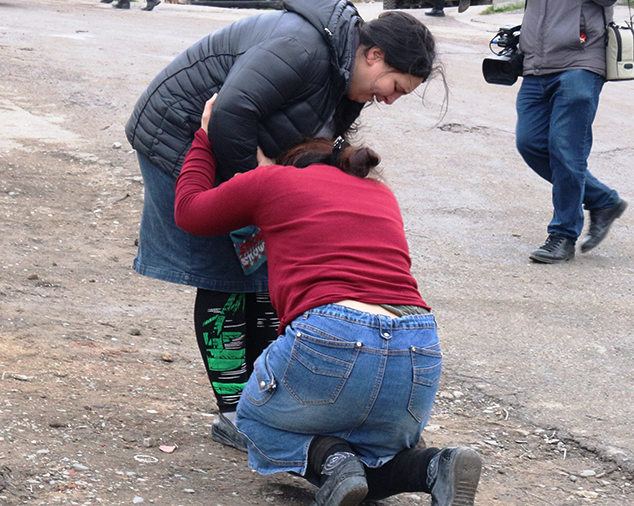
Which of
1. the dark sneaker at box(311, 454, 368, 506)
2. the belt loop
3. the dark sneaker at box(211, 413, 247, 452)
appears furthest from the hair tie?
the dark sneaker at box(211, 413, 247, 452)

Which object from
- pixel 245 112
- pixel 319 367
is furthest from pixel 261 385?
pixel 245 112

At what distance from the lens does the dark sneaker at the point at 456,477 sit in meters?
2.00

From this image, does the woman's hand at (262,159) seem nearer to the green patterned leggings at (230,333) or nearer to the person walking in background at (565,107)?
the green patterned leggings at (230,333)

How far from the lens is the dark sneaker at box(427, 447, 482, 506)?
200cm

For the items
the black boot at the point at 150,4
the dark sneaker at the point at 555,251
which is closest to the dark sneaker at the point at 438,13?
the black boot at the point at 150,4

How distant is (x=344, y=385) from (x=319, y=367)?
74 millimetres

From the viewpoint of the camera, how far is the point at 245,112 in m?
2.26

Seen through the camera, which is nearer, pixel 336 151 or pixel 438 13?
pixel 336 151

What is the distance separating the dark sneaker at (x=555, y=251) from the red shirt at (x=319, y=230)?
9.75ft

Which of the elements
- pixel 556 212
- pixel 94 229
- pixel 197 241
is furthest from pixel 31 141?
pixel 197 241

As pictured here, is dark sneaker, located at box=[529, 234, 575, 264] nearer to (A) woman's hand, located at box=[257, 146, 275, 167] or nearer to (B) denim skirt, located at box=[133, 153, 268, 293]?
(B) denim skirt, located at box=[133, 153, 268, 293]

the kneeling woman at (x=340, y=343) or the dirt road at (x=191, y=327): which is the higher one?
the kneeling woman at (x=340, y=343)

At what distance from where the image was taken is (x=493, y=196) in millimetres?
6383

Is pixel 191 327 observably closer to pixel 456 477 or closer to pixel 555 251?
pixel 456 477
